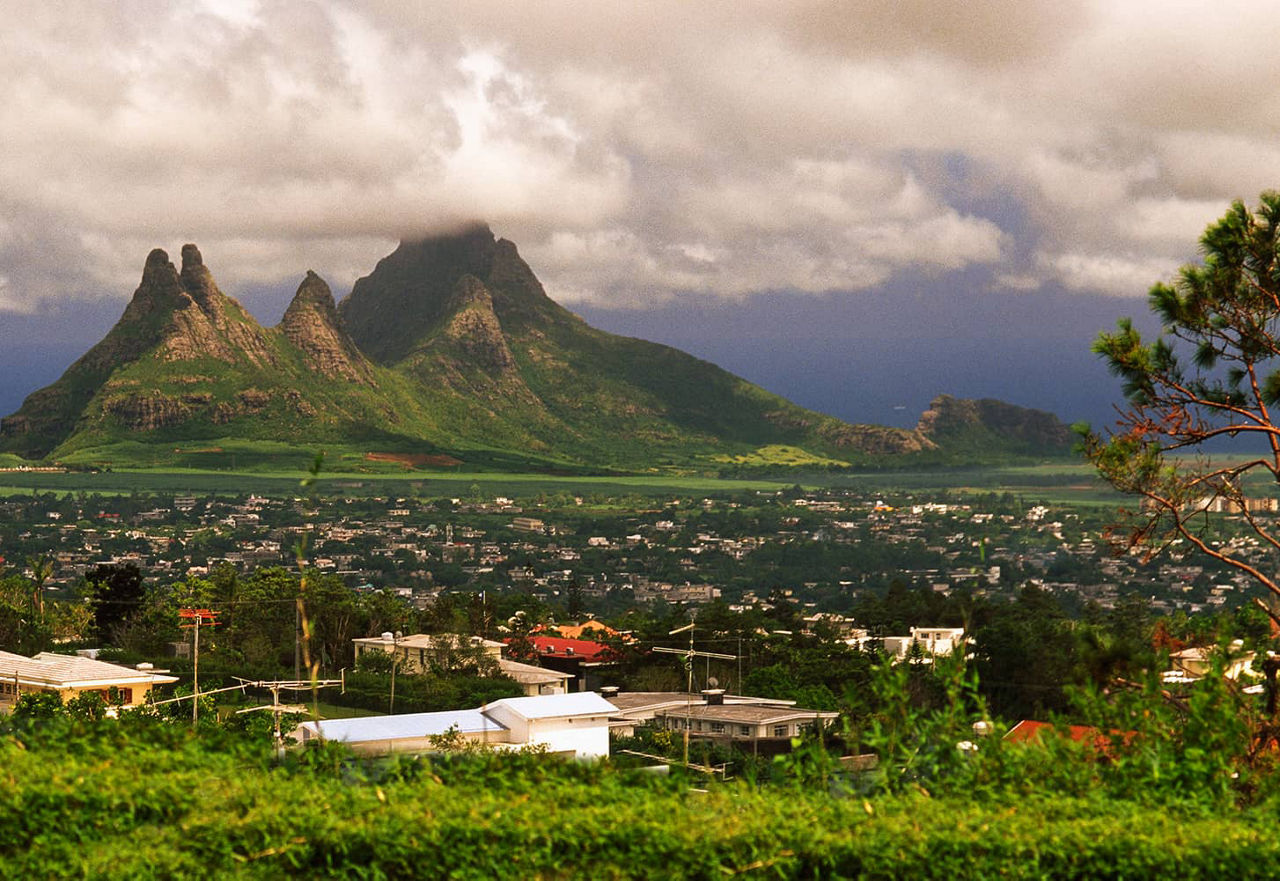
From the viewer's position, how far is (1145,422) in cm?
649

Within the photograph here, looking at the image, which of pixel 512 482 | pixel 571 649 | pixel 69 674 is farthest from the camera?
pixel 512 482

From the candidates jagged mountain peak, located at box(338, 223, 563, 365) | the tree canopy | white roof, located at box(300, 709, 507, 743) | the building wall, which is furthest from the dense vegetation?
jagged mountain peak, located at box(338, 223, 563, 365)

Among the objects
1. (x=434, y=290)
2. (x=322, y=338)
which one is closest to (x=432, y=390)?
(x=322, y=338)

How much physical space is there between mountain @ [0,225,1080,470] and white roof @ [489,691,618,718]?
8204 centimetres

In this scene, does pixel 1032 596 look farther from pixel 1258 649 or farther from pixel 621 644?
pixel 1258 649

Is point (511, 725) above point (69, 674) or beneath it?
above

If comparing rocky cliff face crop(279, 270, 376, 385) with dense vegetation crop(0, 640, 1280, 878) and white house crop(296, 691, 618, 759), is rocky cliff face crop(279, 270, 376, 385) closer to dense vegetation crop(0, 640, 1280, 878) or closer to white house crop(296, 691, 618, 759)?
white house crop(296, 691, 618, 759)

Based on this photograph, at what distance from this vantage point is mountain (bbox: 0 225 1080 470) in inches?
3903

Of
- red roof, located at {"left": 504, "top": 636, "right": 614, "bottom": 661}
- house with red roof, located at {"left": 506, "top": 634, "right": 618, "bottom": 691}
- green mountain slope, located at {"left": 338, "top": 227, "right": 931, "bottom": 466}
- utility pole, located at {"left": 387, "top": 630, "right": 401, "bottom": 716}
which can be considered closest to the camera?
utility pole, located at {"left": 387, "top": 630, "right": 401, "bottom": 716}

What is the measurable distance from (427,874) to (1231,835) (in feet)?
6.69

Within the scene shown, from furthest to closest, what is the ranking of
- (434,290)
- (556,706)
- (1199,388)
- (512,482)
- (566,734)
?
(434,290) → (512,482) → (556,706) → (566,734) → (1199,388)

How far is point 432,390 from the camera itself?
11362 centimetres

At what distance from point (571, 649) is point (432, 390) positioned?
83.1m

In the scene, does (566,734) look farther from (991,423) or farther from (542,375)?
(991,423)
